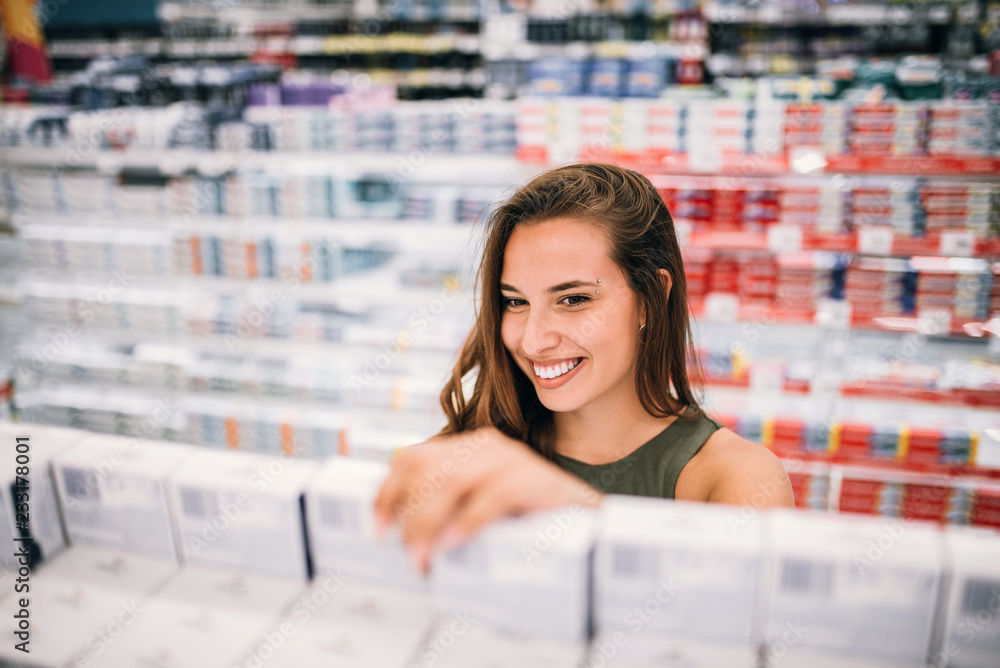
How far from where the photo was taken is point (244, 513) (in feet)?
2.72

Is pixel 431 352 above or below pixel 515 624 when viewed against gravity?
below

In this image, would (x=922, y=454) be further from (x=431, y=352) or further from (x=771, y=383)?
(x=431, y=352)

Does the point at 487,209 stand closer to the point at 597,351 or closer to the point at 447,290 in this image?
the point at 447,290

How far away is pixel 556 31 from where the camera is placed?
10.4 feet

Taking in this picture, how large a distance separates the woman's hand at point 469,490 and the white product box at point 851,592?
0.24 metres

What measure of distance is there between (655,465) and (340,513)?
2.28ft

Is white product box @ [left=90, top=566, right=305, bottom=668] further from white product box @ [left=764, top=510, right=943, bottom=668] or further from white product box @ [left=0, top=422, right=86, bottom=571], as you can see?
white product box @ [left=764, top=510, right=943, bottom=668]

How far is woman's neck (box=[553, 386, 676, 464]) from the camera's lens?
131 centimetres

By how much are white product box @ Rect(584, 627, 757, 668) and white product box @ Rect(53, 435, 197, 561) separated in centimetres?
59

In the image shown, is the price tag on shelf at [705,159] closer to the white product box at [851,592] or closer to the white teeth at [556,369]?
the white teeth at [556,369]

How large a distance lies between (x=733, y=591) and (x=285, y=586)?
56 centimetres

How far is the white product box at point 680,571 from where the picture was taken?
67cm

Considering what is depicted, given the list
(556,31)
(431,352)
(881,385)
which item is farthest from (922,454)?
(556,31)

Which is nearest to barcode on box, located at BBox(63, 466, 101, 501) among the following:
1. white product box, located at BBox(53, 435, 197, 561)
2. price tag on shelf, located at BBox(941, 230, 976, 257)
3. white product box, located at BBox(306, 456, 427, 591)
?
white product box, located at BBox(53, 435, 197, 561)
